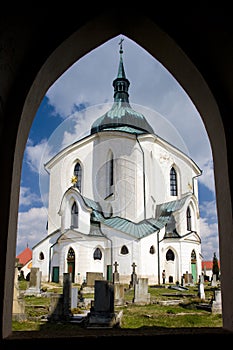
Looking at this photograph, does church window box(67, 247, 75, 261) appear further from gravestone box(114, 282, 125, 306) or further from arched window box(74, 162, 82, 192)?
gravestone box(114, 282, 125, 306)

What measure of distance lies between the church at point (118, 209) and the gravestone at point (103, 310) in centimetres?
1825

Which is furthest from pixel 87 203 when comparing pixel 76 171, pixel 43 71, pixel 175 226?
pixel 43 71

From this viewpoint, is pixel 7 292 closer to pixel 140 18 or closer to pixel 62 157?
pixel 140 18

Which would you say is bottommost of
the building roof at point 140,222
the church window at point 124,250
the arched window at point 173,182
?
the church window at point 124,250

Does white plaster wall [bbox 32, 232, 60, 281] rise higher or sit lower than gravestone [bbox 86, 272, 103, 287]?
higher

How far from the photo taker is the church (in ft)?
94.5

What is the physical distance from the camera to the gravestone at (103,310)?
874 centimetres

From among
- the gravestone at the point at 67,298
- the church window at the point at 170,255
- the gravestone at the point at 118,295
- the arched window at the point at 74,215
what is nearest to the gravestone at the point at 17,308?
the gravestone at the point at 67,298

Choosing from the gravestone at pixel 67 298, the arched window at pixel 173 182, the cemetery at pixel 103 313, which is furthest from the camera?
the arched window at pixel 173 182

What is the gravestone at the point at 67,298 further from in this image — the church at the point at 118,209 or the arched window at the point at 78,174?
the arched window at the point at 78,174

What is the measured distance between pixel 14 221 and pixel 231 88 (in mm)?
1719

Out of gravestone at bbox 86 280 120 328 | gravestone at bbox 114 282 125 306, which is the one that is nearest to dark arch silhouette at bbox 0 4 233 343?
gravestone at bbox 86 280 120 328

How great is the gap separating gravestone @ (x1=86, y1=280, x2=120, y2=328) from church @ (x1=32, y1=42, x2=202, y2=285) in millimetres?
18250

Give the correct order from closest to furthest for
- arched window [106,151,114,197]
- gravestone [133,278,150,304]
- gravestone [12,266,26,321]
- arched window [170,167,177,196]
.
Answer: gravestone [12,266,26,321] → gravestone [133,278,150,304] → arched window [106,151,114,197] → arched window [170,167,177,196]
